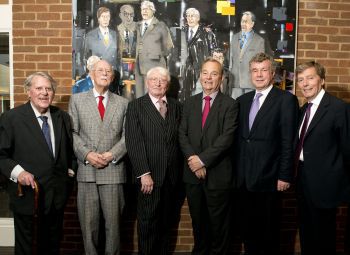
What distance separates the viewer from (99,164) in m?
2.96

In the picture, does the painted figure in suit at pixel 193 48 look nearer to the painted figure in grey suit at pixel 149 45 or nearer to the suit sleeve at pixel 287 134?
the painted figure in grey suit at pixel 149 45

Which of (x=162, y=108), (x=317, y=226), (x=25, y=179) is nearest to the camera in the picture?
(x=25, y=179)

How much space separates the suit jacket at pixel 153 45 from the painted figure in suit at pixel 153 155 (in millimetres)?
541

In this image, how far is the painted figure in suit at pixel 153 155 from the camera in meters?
3.02

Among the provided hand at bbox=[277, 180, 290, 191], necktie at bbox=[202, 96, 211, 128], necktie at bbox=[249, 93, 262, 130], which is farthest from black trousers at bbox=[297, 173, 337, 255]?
necktie at bbox=[202, 96, 211, 128]

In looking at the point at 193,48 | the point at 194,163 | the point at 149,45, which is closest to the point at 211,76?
the point at 193,48

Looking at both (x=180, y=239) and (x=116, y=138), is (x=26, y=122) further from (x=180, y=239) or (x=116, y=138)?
(x=180, y=239)

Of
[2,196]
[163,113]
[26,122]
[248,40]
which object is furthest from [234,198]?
[2,196]

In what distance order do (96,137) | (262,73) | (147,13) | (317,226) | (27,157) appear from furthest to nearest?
1. (147,13)
2. (96,137)
3. (262,73)
4. (317,226)
5. (27,157)

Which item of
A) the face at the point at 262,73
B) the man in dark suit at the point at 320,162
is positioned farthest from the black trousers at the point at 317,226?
the face at the point at 262,73

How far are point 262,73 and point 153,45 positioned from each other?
4.18 ft

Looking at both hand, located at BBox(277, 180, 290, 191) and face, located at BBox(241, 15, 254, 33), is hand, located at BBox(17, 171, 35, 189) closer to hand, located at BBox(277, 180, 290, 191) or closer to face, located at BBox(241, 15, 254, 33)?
hand, located at BBox(277, 180, 290, 191)

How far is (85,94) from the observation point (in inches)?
123

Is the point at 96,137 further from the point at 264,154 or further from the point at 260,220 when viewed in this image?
the point at 260,220
